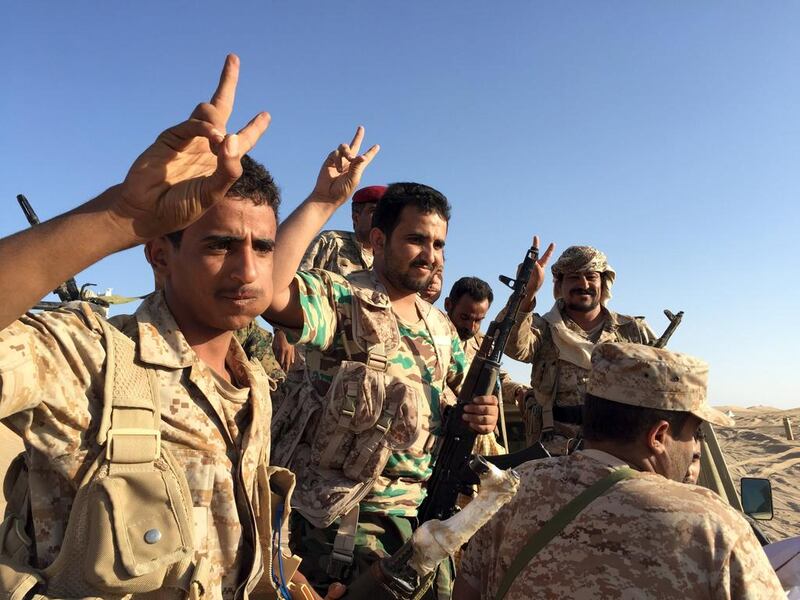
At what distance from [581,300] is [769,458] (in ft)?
41.3

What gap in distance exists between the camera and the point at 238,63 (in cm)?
159

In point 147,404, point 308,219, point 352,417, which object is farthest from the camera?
point 352,417

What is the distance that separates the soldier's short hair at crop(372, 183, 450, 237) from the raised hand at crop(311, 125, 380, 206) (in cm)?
60

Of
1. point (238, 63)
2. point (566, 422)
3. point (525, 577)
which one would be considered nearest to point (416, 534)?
point (525, 577)

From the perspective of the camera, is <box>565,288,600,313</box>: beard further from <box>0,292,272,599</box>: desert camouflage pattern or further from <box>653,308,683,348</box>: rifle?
<box>0,292,272,599</box>: desert camouflage pattern

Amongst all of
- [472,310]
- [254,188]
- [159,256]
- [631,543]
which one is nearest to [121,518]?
[159,256]

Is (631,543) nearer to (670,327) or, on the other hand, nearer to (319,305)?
(319,305)

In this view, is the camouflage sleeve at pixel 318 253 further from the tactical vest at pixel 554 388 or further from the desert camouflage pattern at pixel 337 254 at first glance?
the tactical vest at pixel 554 388

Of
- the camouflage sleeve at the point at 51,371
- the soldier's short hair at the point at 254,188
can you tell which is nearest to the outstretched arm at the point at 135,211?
the camouflage sleeve at the point at 51,371

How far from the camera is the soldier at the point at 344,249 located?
557 cm

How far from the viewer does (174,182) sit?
4.82ft

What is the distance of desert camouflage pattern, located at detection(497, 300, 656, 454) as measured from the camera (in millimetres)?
5215

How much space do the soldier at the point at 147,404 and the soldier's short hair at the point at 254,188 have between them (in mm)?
20

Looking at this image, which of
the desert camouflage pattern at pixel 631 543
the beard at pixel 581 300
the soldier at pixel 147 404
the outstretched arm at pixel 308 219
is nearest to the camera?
the soldier at pixel 147 404
